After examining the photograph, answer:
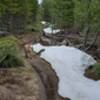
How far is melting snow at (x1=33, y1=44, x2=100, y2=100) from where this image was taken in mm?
14578

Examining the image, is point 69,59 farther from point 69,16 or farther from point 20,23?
point 20,23

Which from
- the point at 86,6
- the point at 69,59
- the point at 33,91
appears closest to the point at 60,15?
the point at 86,6

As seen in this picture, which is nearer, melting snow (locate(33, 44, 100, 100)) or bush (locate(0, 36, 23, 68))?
bush (locate(0, 36, 23, 68))

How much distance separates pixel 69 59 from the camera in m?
20.5

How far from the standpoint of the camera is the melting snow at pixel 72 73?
14.6 metres

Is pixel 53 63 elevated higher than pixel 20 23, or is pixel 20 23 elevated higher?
pixel 53 63

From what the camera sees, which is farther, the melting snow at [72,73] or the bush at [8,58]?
the melting snow at [72,73]

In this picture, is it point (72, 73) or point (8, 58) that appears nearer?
point (8, 58)

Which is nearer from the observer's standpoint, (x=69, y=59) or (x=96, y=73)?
(x=96, y=73)

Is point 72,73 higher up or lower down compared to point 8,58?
lower down

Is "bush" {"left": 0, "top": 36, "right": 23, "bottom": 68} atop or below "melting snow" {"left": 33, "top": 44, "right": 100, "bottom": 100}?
atop

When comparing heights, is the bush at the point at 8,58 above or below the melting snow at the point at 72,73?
above

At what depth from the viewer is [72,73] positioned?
17672 millimetres

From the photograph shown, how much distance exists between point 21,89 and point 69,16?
25.8 m
